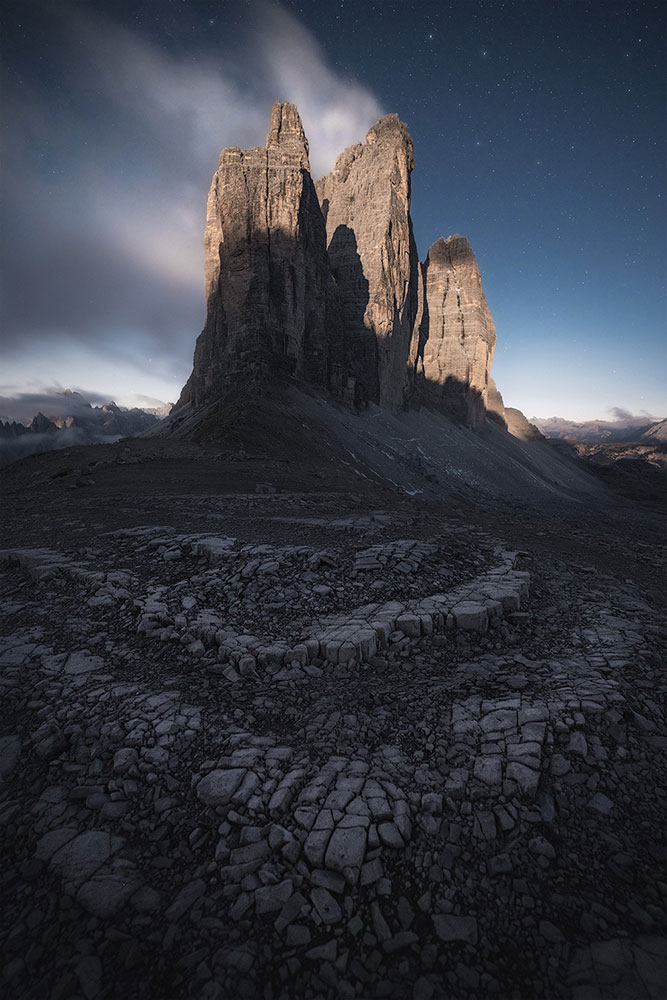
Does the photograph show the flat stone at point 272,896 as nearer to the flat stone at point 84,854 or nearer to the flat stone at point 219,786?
the flat stone at point 219,786

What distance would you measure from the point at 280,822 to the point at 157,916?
2.14ft

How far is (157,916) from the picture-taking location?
1763mm

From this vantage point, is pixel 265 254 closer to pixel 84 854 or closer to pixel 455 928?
pixel 84 854

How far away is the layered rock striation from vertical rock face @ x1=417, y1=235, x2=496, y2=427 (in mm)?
152

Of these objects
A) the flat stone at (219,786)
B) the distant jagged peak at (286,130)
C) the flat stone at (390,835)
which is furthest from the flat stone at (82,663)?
the distant jagged peak at (286,130)

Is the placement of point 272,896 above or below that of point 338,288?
below

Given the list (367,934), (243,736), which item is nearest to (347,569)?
(243,736)

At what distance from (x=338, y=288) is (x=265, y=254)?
1012 cm

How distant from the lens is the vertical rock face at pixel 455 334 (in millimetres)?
50656

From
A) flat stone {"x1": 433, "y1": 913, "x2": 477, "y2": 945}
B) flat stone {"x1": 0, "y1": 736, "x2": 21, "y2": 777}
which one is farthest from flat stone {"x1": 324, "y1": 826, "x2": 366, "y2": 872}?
flat stone {"x1": 0, "y1": 736, "x2": 21, "y2": 777}

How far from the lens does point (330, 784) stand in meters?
2.35

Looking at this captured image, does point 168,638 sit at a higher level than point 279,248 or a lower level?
lower

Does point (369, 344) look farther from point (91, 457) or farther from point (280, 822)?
point (280, 822)

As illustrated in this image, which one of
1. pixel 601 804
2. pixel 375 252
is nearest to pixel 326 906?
pixel 601 804
